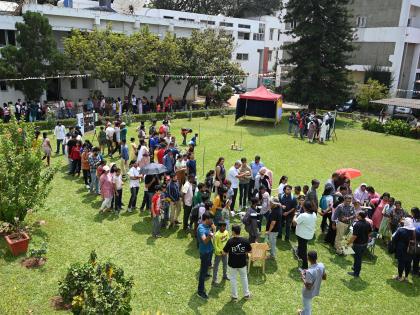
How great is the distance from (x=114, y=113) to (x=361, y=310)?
2227cm

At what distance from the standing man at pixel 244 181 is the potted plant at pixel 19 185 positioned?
5.40 metres

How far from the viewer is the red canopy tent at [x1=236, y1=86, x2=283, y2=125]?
86.0ft

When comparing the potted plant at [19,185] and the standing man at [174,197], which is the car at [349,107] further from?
the potted plant at [19,185]

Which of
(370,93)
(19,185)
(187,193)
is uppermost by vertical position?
(370,93)

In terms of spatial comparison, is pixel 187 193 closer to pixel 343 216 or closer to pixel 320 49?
pixel 343 216

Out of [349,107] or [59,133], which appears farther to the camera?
[349,107]

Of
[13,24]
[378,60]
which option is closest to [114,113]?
[13,24]

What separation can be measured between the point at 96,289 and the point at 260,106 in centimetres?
2200

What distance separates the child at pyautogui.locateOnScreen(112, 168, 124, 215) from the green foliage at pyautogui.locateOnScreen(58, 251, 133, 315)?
4.17 meters

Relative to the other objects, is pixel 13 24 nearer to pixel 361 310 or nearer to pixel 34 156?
pixel 34 156

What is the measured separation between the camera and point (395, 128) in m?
27.1

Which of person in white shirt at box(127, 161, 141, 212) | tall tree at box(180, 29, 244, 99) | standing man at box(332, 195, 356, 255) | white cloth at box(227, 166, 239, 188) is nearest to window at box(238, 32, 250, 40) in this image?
tall tree at box(180, 29, 244, 99)

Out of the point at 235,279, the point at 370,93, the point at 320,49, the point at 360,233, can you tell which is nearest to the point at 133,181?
the point at 235,279

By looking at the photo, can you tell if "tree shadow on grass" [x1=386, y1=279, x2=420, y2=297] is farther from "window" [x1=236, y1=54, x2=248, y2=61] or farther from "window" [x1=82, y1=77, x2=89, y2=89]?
"window" [x1=236, y1=54, x2=248, y2=61]
